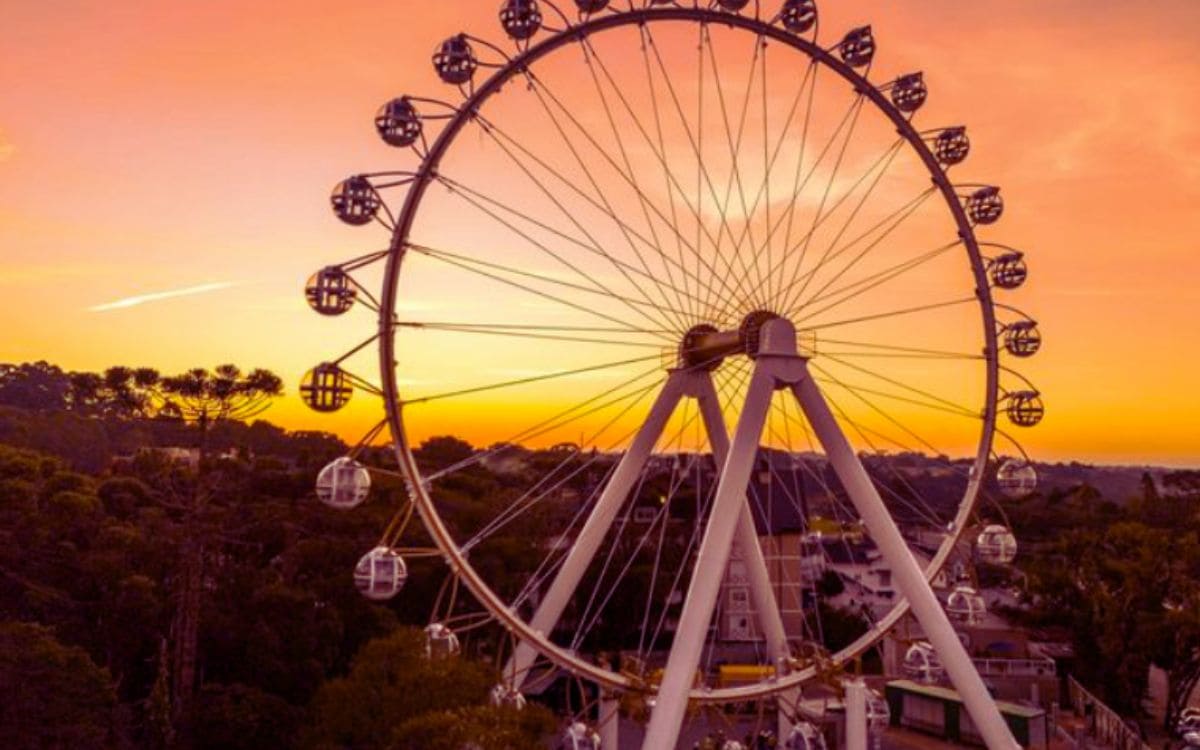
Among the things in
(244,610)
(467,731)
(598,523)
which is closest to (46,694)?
(244,610)

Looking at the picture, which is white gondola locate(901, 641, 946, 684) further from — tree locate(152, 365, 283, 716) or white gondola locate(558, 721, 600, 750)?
tree locate(152, 365, 283, 716)

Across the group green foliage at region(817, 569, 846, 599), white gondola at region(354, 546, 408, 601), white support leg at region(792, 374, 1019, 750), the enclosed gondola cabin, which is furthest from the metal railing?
the enclosed gondola cabin

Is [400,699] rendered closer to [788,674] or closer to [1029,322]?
[788,674]

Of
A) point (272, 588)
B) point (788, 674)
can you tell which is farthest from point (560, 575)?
point (272, 588)

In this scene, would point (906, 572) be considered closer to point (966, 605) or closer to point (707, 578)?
point (966, 605)

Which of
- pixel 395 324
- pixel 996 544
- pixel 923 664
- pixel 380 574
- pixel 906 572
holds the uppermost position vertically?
pixel 395 324

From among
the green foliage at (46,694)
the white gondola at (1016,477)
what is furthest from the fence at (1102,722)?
the green foliage at (46,694)

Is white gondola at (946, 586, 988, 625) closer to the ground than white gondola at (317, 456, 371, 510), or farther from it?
closer to the ground
